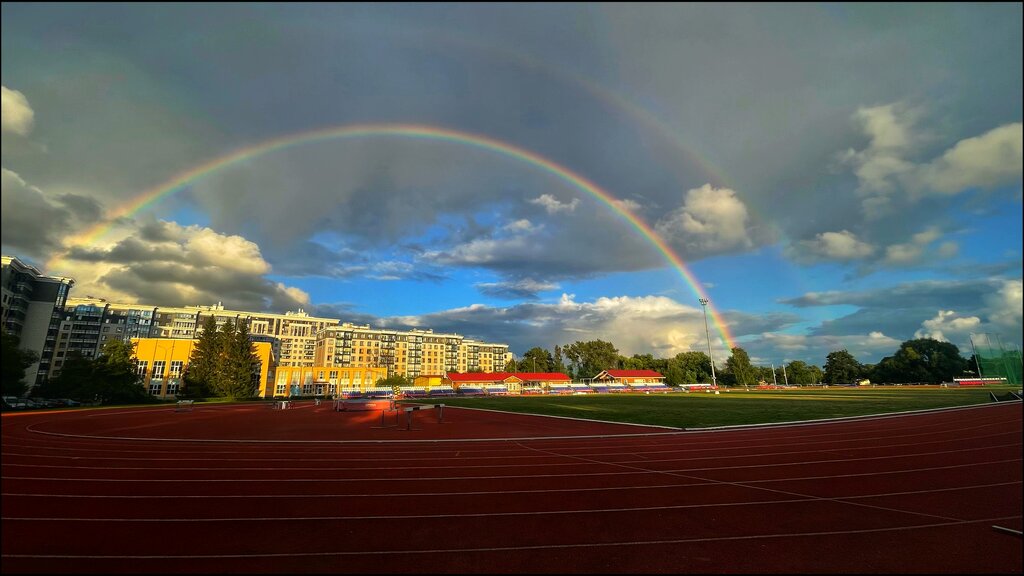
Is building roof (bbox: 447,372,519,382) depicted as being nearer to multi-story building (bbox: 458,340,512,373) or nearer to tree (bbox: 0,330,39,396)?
multi-story building (bbox: 458,340,512,373)

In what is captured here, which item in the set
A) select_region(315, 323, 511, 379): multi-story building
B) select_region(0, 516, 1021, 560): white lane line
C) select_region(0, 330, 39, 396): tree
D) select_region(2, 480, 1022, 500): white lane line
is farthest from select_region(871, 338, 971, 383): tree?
select_region(315, 323, 511, 379): multi-story building

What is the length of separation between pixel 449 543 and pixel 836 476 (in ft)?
36.5

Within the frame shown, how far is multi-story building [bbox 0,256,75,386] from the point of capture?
5047mm

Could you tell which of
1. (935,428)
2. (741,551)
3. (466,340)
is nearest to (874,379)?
(935,428)

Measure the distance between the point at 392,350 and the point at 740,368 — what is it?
391ft

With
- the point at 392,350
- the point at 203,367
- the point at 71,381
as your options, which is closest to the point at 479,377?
the point at 203,367

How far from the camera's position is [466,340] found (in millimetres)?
195750

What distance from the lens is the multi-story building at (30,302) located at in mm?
5047

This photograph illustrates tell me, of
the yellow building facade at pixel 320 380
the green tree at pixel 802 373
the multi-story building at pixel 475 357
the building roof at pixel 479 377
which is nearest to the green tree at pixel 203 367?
the yellow building facade at pixel 320 380

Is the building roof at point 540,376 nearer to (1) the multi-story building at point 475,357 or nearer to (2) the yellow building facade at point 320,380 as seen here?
(2) the yellow building facade at point 320,380

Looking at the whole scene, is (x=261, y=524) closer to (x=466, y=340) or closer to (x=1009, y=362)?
(x=1009, y=362)

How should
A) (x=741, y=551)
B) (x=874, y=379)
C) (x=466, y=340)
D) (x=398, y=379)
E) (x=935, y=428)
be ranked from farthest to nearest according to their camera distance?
1. (x=466, y=340)
2. (x=398, y=379)
3. (x=874, y=379)
4. (x=935, y=428)
5. (x=741, y=551)

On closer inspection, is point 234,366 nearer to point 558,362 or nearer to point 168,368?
point 168,368

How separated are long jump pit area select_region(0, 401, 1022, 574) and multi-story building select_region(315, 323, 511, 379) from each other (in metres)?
139
